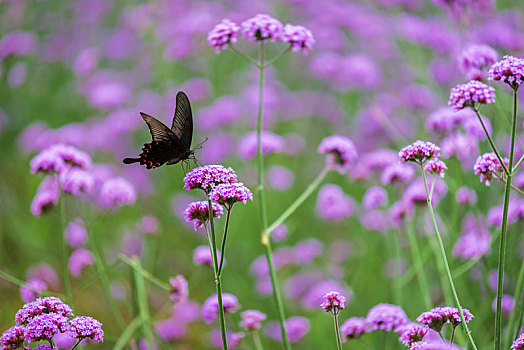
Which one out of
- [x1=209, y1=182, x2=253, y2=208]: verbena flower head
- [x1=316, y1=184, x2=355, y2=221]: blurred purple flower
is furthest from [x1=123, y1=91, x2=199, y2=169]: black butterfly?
[x1=316, y1=184, x2=355, y2=221]: blurred purple flower

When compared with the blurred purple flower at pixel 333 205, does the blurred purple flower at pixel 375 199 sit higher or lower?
lower

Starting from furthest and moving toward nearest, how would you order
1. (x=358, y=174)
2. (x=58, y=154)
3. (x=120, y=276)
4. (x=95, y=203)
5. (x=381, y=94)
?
(x=381, y=94) < (x=95, y=203) < (x=120, y=276) < (x=358, y=174) < (x=58, y=154)

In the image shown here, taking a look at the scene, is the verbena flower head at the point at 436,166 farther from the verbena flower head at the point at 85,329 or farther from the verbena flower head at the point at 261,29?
the verbena flower head at the point at 85,329

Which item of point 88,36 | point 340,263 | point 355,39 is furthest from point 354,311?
point 88,36

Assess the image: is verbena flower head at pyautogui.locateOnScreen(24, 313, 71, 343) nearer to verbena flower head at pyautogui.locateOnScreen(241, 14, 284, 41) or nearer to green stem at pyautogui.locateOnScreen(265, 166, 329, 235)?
green stem at pyautogui.locateOnScreen(265, 166, 329, 235)

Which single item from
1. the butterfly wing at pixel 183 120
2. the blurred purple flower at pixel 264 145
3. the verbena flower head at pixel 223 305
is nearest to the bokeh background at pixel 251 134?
the blurred purple flower at pixel 264 145

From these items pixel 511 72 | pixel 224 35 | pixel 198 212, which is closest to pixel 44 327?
pixel 198 212

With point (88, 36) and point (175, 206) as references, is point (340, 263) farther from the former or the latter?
point (88, 36)
